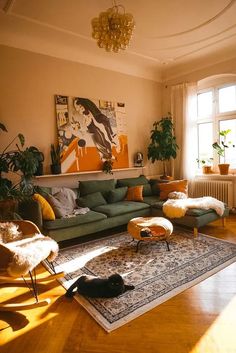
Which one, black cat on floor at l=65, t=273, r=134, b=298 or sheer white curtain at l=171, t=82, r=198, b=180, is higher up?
sheer white curtain at l=171, t=82, r=198, b=180

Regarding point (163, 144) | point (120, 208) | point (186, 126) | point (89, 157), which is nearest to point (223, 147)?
point (186, 126)

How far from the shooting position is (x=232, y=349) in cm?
152

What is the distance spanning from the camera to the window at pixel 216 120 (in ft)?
15.6

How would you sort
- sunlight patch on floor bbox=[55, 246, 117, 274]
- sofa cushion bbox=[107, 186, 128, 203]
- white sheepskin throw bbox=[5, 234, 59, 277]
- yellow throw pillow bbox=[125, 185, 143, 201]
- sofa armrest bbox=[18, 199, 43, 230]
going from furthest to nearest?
1. yellow throw pillow bbox=[125, 185, 143, 201]
2. sofa cushion bbox=[107, 186, 128, 203]
3. sofa armrest bbox=[18, 199, 43, 230]
4. sunlight patch on floor bbox=[55, 246, 117, 274]
5. white sheepskin throw bbox=[5, 234, 59, 277]

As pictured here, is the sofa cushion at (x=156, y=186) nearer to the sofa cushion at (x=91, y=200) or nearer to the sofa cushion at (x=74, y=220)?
the sofa cushion at (x=91, y=200)

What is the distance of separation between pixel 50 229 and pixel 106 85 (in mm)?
2978

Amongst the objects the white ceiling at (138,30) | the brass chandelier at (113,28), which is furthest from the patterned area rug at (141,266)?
the white ceiling at (138,30)

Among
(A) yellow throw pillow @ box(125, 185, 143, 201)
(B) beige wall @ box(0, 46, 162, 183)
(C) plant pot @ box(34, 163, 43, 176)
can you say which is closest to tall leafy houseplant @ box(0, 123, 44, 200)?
(C) plant pot @ box(34, 163, 43, 176)

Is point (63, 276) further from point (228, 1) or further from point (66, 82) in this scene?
point (228, 1)

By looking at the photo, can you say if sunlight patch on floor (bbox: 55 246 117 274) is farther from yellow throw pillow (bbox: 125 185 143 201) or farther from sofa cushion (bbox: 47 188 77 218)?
yellow throw pillow (bbox: 125 185 143 201)

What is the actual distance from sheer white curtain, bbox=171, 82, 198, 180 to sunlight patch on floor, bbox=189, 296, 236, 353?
11.7ft

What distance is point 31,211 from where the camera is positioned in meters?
3.03

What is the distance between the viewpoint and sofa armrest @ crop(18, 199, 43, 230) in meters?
3.02

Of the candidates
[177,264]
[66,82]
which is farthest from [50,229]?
[66,82]
